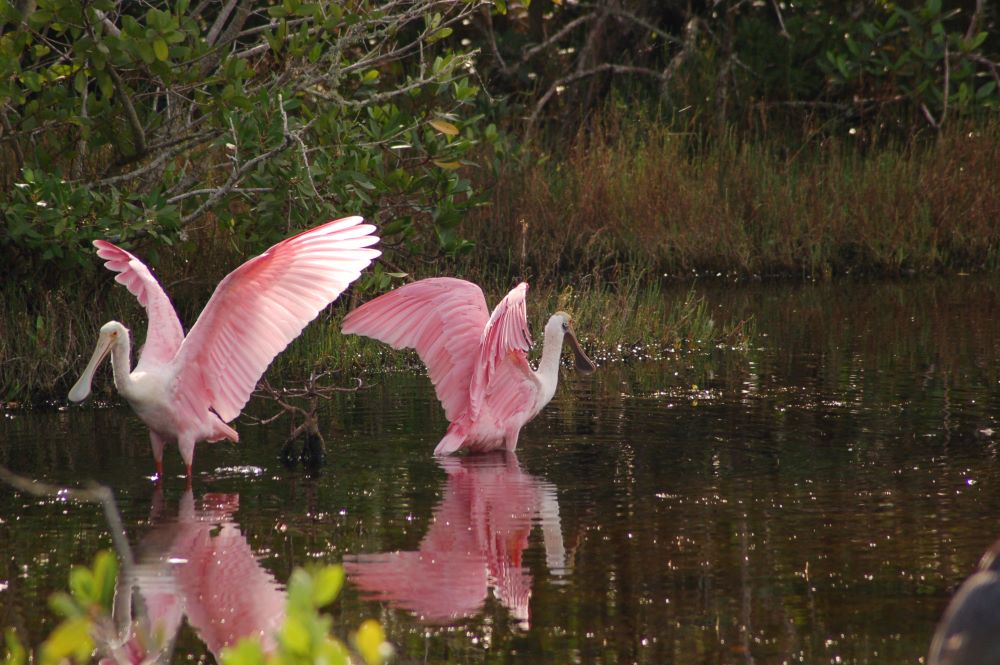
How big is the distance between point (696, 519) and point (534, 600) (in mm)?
1198

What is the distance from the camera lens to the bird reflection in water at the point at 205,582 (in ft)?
16.6

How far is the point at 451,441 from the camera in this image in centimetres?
771

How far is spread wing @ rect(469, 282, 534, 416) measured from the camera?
7.75m

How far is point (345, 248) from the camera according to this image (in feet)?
24.4

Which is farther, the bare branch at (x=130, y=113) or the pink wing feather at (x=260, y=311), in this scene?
the bare branch at (x=130, y=113)

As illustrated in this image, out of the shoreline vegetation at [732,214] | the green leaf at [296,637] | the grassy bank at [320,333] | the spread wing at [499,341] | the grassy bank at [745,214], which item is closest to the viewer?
the green leaf at [296,637]

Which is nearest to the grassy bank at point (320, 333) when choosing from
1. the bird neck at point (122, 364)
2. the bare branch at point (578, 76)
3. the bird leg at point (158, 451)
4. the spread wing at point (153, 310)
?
the spread wing at point (153, 310)

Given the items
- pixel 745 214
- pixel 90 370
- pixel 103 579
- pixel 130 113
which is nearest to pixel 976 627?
pixel 103 579

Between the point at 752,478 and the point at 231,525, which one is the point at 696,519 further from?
the point at 231,525

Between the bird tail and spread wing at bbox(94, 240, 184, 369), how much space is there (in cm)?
131

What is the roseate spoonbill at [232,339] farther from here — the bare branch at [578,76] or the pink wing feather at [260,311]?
the bare branch at [578,76]

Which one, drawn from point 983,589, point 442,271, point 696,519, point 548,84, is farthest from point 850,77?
point 983,589

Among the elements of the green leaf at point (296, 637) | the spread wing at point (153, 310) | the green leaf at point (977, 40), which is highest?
the green leaf at point (296, 637)

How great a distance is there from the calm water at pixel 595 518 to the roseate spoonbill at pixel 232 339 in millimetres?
280
